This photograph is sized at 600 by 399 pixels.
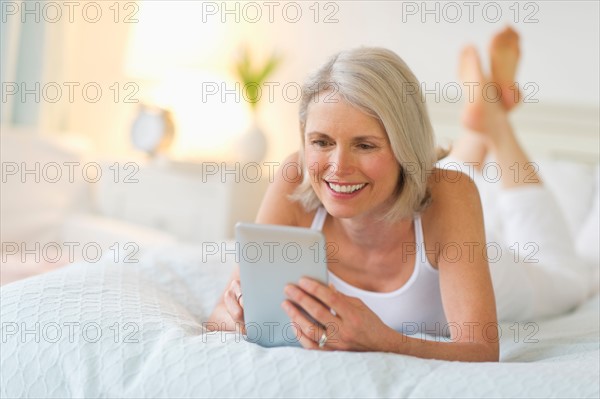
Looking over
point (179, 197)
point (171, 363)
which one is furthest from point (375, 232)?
point (179, 197)

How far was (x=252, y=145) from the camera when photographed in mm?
3205

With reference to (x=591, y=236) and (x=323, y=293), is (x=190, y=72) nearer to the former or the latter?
(x=591, y=236)

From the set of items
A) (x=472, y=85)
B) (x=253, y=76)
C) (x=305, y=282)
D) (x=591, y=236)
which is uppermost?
(x=253, y=76)

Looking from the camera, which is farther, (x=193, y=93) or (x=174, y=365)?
(x=193, y=93)

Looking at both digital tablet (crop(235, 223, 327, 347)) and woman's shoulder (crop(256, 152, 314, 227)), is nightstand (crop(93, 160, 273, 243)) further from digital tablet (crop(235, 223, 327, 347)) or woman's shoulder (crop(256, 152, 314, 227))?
digital tablet (crop(235, 223, 327, 347))

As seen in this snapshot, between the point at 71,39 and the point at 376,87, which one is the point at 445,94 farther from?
the point at 376,87

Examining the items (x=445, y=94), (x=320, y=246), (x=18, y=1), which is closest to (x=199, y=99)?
(x=18, y=1)

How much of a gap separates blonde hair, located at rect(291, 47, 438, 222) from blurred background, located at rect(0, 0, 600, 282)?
4.48 feet

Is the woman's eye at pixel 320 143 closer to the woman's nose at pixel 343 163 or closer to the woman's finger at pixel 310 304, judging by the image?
the woman's nose at pixel 343 163

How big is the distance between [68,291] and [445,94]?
202 cm

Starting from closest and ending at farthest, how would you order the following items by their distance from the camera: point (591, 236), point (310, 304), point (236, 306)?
1. point (310, 304)
2. point (236, 306)
3. point (591, 236)

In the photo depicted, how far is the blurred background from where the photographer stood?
2.69 meters

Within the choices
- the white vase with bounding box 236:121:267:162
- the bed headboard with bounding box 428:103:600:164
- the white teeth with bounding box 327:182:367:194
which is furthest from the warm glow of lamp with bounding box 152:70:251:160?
the white teeth with bounding box 327:182:367:194

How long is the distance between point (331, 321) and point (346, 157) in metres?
0.28
